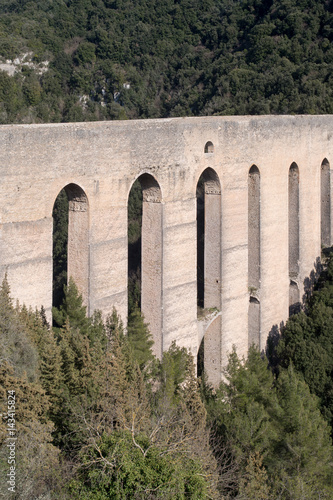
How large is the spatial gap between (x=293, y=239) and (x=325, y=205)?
8.14ft

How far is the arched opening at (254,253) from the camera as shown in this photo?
51.4 feet

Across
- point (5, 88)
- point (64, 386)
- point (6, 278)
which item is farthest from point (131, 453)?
point (5, 88)

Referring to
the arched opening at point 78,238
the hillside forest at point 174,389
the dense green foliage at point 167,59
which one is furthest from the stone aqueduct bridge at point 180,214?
the dense green foliage at point 167,59

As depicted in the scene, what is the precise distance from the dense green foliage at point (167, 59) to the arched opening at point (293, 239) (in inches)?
289

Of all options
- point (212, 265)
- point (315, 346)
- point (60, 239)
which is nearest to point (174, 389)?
point (212, 265)

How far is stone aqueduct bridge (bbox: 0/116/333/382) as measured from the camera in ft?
34.3

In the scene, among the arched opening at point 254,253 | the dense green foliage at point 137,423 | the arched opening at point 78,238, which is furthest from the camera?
the arched opening at point 254,253

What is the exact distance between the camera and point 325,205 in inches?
771

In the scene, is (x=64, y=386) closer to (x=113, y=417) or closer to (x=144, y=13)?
(x=113, y=417)

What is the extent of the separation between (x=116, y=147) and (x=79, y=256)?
1869mm

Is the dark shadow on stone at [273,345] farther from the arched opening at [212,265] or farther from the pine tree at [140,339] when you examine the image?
the pine tree at [140,339]

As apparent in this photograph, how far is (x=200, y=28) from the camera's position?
34.2m

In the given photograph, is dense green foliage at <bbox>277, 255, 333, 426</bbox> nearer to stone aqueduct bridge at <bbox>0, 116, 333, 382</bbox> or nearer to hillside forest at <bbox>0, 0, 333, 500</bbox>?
hillside forest at <bbox>0, 0, 333, 500</bbox>

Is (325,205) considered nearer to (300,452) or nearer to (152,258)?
(152,258)
